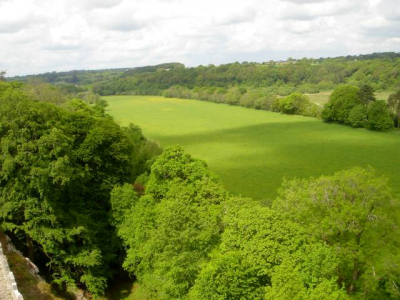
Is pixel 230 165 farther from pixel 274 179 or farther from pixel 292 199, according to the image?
pixel 292 199

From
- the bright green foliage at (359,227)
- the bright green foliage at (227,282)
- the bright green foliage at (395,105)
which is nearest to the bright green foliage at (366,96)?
the bright green foliage at (395,105)

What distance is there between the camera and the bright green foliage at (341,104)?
100 metres

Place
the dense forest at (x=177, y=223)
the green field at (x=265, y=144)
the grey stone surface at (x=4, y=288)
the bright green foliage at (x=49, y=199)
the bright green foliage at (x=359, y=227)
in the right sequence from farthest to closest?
the green field at (x=265, y=144), the bright green foliage at (x=49, y=199), the bright green foliage at (x=359, y=227), the dense forest at (x=177, y=223), the grey stone surface at (x=4, y=288)

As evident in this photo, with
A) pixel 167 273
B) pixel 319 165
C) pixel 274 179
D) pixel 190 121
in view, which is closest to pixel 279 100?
pixel 190 121

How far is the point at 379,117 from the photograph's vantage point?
3664 inches

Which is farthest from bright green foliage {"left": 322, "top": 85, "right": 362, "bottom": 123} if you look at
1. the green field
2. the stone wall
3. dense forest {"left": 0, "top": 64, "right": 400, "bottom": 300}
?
the stone wall

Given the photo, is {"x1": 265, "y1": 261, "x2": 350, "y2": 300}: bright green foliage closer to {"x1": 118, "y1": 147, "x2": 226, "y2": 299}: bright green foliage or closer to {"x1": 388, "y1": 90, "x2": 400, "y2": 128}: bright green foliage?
{"x1": 118, "y1": 147, "x2": 226, "y2": 299}: bright green foliage

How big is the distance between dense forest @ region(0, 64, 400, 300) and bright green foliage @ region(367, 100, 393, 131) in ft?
244

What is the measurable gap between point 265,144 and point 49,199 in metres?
65.8

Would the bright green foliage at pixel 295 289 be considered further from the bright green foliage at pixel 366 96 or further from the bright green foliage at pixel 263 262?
the bright green foliage at pixel 366 96

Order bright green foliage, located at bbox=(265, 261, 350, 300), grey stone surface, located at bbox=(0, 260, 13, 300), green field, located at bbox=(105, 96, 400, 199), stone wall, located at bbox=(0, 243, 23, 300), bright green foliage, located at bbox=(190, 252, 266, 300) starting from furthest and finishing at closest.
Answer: green field, located at bbox=(105, 96, 400, 199) < bright green foliage, located at bbox=(190, 252, 266, 300) < grey stone surface, located at bbox=(0, 260, 13, 300) < stone wall, located at bbox=(0, 243, 23, 300) < bright green foliage, located at bbox=(265, 261, 350, 300)

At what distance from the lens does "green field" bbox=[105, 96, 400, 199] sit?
206 feet

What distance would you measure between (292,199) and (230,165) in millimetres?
44675

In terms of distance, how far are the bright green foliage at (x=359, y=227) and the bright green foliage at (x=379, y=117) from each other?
253 feet
